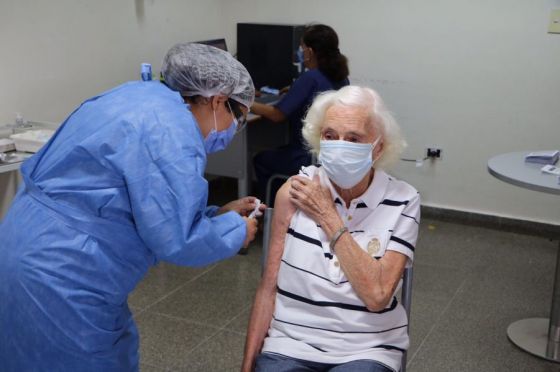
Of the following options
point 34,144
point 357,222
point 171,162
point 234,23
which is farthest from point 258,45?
point 171,162

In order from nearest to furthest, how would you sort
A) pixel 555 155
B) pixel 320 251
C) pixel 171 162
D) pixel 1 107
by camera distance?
1. pixel 171 162
2. pixel 320 251
3. pixel 555 155
4. pixel 1 107

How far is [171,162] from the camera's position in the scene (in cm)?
142

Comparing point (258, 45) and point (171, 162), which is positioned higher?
point (171, 162)

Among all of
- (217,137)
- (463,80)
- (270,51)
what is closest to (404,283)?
(217,137)

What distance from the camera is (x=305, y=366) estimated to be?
1732 mm

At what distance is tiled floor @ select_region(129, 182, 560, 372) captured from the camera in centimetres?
279

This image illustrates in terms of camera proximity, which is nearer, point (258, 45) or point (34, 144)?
point (34, 144)

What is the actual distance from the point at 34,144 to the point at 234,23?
242 cm

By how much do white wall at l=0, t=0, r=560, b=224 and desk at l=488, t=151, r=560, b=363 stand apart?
1.30 metres

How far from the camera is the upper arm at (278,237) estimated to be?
72.7 inches

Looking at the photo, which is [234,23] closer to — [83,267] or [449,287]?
Answer: [449,287]

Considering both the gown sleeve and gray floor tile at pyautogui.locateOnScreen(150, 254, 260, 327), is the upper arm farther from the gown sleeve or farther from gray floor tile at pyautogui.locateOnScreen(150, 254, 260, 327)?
gray floor tile at pyautogui.locateOnScreen(150, 254, 260, 327)

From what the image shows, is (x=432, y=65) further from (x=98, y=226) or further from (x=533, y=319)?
(x=98, y=226)

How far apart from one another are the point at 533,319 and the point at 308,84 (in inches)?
67.2
